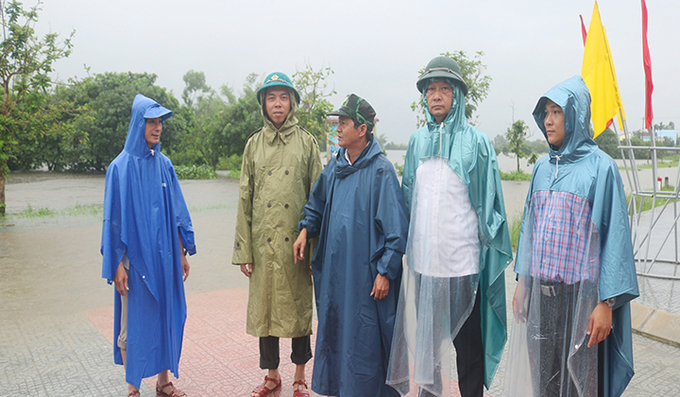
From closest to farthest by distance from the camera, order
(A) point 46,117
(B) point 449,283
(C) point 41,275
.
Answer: (B) point 449,283
(C) point 41,275
(A) point 46,117

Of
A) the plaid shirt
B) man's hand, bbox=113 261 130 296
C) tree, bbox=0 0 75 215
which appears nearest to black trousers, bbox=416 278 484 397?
the plaid shirt

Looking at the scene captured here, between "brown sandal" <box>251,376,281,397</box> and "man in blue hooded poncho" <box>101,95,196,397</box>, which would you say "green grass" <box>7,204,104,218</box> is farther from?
"brown sandal" <box>251,376,281,397</box>

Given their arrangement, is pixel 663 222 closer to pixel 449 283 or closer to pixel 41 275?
pixel 449 283

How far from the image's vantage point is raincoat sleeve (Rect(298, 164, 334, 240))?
3195 millimetres

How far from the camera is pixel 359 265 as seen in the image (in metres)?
2.92

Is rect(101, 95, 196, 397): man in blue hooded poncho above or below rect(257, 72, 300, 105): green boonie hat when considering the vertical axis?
below

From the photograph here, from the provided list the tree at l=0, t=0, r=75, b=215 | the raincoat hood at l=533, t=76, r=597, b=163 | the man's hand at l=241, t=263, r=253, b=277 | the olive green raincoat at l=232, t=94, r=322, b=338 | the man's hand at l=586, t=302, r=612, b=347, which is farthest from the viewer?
the tree at l=0, t=0, r=75, b=215

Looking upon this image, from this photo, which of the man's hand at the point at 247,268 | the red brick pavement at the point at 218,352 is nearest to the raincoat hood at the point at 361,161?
the man's hand at the point at 247,268

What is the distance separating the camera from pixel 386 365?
2938mm

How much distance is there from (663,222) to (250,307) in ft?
35.1

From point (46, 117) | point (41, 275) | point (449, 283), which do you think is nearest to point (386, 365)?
point (449, 283)

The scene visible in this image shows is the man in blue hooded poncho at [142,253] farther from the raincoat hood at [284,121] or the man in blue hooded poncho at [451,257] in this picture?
the man in blue hooded poncho at [451,257]

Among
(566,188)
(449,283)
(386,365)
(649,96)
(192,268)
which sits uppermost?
(649,96)

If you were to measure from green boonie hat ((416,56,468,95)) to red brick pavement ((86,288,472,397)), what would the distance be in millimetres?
1832
